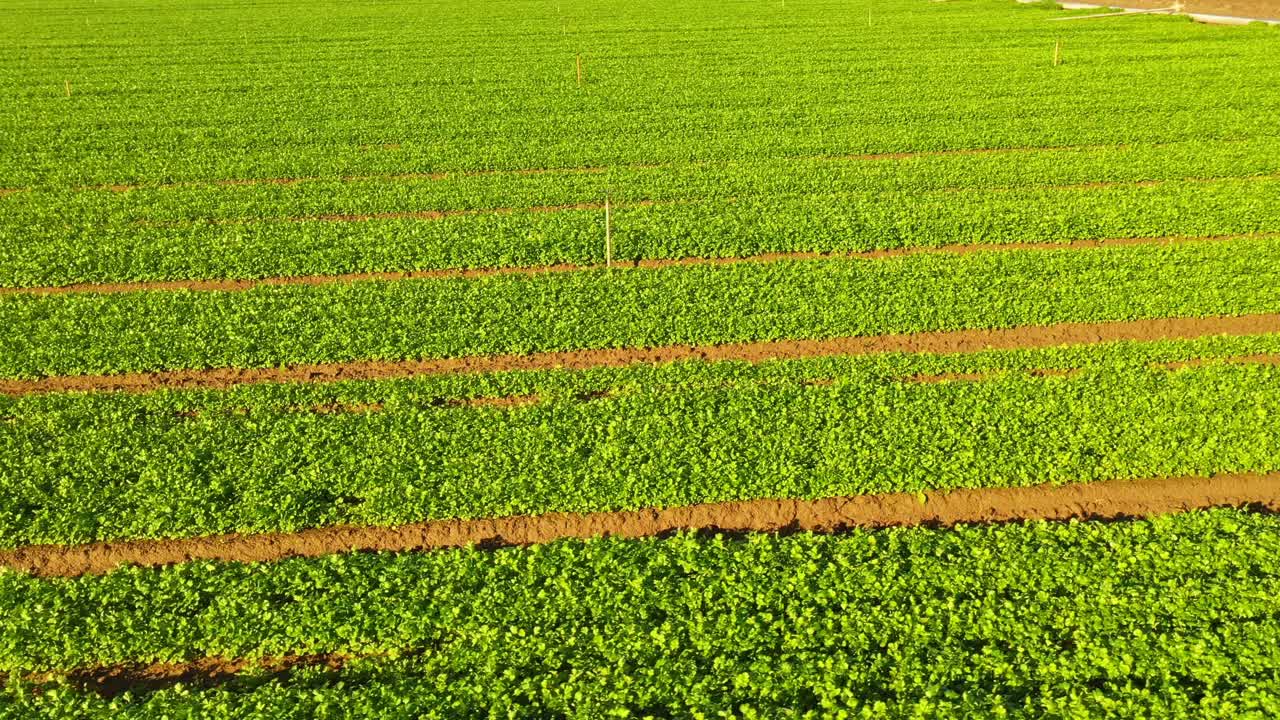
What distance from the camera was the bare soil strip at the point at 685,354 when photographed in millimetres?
15180

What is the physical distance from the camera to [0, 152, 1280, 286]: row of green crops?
19391 mm

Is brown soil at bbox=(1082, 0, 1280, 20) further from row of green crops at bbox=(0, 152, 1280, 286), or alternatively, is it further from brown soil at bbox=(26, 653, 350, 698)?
brown soil at bbox=(26, 653, 350, 698)

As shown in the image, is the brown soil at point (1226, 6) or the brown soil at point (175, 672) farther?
the brown soil at point (1226, 6)

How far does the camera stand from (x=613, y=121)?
97.1ft

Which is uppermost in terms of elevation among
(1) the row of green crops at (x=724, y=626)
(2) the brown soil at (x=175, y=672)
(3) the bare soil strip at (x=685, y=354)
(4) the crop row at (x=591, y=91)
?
(4) the crop row at (x=591, y=91)

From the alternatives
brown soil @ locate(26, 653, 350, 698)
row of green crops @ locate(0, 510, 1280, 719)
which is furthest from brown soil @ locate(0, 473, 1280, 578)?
brown soil @ locate(26, 653, 350, 698)

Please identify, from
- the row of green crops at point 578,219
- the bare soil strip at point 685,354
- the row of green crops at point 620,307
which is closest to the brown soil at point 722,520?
the bare soil strip at point 685,354

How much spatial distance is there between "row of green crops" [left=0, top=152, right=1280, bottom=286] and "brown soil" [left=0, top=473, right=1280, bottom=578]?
331 inches

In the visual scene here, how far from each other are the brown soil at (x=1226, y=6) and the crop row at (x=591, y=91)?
5719 millimetres

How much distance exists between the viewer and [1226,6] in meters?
48.4

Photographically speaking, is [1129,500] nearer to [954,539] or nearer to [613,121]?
[954,539]

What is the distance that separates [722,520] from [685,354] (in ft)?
14.4

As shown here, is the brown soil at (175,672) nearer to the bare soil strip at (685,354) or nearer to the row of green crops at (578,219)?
the bare soil strip at (685,354)

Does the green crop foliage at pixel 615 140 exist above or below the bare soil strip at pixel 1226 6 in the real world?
below
